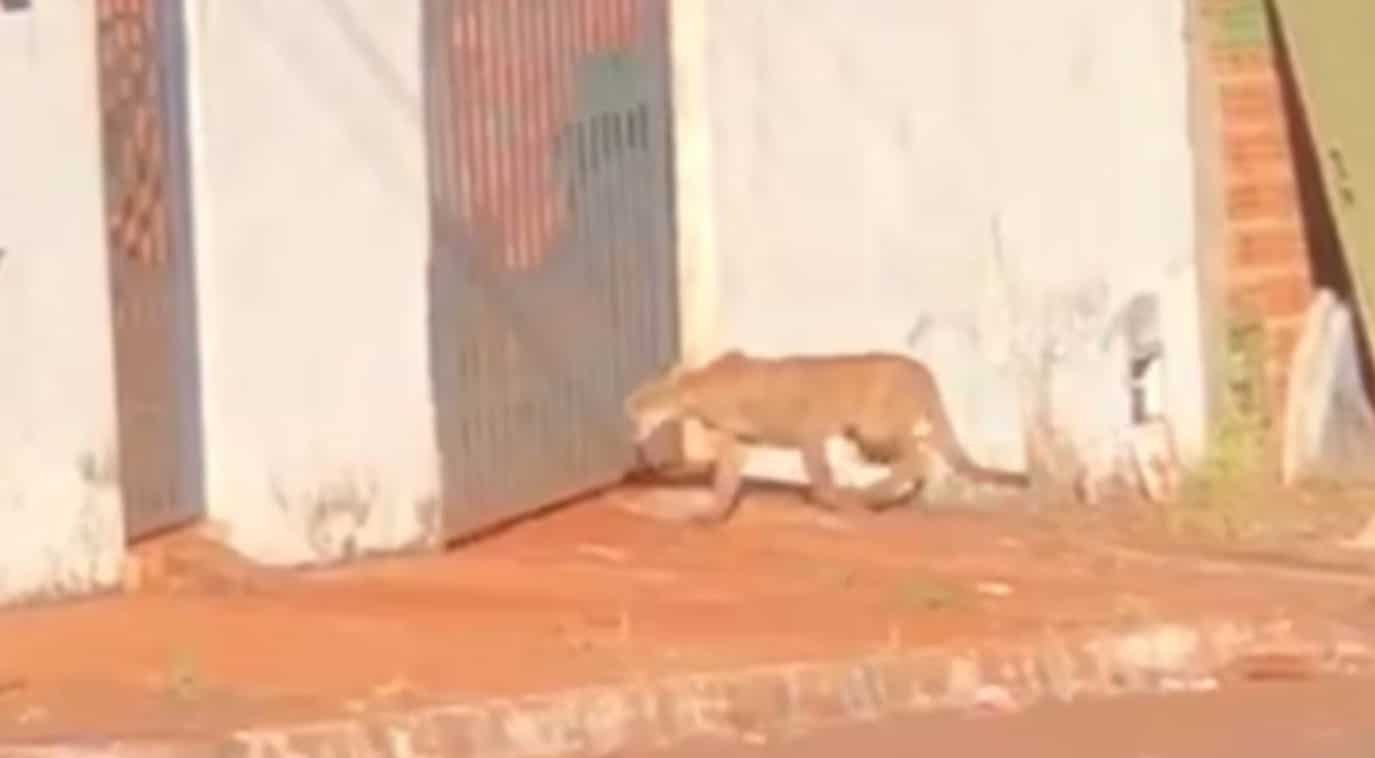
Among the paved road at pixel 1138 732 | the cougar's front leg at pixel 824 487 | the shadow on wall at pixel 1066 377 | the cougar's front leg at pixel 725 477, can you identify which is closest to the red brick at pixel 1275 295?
the shadow on wall at pixel 1066 377

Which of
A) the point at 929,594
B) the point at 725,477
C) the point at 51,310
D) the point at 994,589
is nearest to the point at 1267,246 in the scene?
the point at 725,477

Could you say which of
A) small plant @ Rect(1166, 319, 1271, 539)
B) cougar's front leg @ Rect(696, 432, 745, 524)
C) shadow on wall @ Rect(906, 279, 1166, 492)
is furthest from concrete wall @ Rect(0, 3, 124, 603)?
small plant @ Rect(1166, 319, 1271, 539)

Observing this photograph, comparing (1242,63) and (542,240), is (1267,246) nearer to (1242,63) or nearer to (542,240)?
(1242,63)

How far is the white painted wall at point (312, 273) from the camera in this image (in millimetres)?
13656

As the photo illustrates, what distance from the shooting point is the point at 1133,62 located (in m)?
15.3

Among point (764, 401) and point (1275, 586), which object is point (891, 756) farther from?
point (764, 401)

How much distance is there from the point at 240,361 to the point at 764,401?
234cm

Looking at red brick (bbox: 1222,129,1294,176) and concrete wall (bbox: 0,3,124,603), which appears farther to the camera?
red brick (bbox: 1222,129,1294,176)

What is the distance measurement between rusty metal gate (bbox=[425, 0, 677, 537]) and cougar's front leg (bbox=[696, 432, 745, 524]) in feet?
1.26

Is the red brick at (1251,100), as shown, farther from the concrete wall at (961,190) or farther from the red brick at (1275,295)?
the red brick at (1275,295)

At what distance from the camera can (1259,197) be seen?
1575 centimetres

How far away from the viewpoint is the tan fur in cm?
1535

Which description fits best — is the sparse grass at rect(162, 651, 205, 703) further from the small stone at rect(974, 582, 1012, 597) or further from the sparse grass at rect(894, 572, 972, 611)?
the small stone at rect(974, 582, 1012, 597)

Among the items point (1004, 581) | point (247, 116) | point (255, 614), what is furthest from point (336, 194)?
point (1004, 581)
